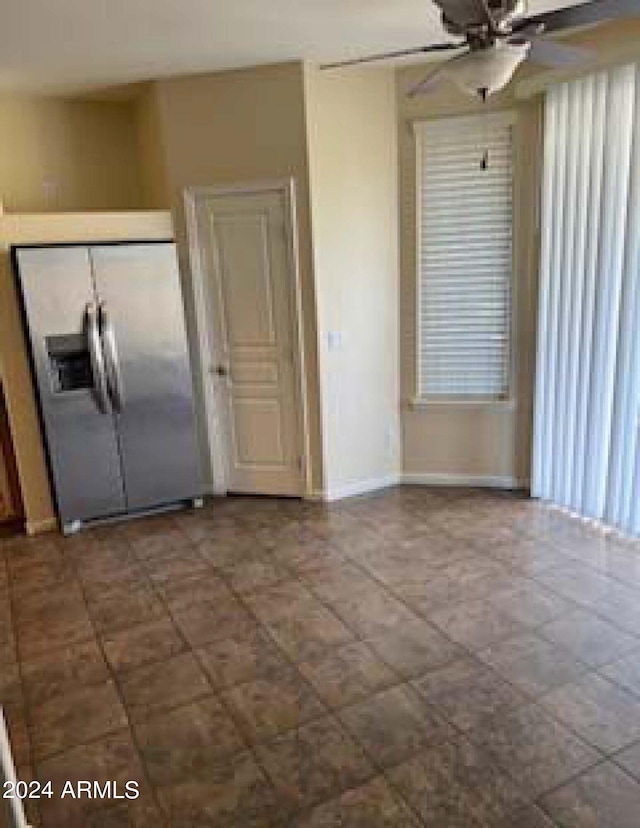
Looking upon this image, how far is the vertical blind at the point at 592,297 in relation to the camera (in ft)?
11.1

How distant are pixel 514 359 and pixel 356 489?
1427 millimetres

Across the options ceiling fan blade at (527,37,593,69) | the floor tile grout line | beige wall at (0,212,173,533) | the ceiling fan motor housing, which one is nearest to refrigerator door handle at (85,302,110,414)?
beige wall at (0,212,173,533)

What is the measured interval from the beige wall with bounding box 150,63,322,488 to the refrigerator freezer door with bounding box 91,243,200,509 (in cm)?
53

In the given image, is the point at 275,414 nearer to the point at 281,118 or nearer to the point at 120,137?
the point at 281,118

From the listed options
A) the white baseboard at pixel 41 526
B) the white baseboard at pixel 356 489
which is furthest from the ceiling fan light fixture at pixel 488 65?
the white baseboard at pixel 41 526

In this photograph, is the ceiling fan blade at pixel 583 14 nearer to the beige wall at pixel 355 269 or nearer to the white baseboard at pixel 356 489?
the beige wall at pixel 355 269

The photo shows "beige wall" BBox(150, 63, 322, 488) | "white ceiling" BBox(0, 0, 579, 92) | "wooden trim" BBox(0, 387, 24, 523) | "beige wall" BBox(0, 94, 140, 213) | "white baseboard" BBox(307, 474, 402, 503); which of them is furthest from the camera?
"white baseboard" BBox(307, 474, 402, 503)

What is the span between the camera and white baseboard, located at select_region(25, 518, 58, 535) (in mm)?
4176

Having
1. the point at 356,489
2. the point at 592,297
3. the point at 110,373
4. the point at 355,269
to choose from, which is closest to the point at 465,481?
the point at 356,489

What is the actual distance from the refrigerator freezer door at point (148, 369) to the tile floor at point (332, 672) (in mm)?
384

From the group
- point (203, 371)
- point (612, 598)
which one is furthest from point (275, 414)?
point (612, 598)

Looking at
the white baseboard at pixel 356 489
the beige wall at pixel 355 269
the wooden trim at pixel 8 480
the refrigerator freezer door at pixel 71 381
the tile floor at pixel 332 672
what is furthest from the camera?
the white baseboard at pixel 356 489

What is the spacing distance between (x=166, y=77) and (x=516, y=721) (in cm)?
399

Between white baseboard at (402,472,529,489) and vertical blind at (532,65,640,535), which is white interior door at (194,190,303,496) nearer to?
white baseboard at (402,472,529,489)
